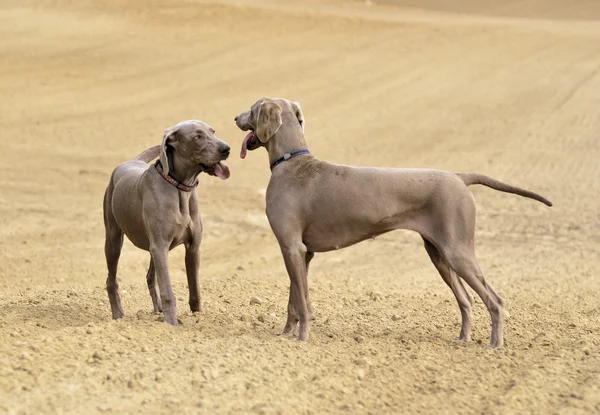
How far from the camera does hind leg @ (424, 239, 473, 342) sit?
8.27 meters

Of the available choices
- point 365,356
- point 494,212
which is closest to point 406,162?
point 494,212

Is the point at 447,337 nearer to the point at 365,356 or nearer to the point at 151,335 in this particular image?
the point at 365,356

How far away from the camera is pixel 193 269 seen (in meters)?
8.64

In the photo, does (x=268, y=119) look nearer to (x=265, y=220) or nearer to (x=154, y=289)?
(x=154, y=289)

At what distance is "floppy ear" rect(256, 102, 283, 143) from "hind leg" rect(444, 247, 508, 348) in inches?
71.2

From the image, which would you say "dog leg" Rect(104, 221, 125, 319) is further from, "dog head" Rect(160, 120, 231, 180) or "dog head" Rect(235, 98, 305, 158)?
"dog head" Rect(235, 98, 305, 158)

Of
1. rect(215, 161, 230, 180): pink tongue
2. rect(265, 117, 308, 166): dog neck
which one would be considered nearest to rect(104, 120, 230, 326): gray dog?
rect(215, 161, 230, 180): pink tongue

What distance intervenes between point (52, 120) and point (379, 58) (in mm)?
10474

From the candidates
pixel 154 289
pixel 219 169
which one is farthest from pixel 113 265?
pixel 219 169

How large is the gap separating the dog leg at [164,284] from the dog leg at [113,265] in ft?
3.37

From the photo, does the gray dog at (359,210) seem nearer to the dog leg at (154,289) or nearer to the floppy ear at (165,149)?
the floppy ear at (165,149)

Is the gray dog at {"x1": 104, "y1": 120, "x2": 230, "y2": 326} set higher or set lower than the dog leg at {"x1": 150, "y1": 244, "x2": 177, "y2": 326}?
higher

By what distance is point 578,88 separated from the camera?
2480 centimetres

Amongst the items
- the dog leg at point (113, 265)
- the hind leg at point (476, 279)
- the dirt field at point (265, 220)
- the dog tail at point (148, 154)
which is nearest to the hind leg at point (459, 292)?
the dirt field at point (265, 220)
